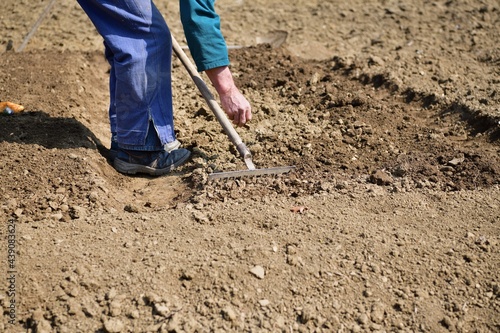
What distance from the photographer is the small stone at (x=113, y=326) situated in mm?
2695

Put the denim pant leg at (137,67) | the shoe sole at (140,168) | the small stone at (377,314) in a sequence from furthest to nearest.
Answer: the shoe sole at (140,168) < the denim pant leg at (137,67) < the small stone at (377,314)

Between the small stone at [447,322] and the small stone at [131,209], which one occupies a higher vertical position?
the small stone at [447,322]

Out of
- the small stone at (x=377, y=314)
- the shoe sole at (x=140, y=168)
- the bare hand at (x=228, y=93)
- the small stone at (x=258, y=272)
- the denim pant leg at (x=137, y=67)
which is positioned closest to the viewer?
the small stone at (x=377, y=314)

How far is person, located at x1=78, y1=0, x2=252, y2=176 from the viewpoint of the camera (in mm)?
3418

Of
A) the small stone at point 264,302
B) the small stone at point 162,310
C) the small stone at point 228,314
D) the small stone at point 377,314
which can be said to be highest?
the small stone at point 377,314

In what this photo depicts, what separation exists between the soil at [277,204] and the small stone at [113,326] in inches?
0.4

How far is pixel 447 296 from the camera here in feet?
9.55

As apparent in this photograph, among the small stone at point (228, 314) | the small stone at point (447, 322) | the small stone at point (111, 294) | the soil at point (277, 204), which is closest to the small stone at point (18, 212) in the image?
the soil at point (277, 204)

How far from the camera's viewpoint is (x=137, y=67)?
12.2ft

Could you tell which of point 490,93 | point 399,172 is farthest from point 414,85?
point 399,172

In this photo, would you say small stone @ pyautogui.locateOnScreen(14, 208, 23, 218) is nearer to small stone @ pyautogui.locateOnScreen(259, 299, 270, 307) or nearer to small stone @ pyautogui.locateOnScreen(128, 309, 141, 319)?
small stone @ pyautogui.locateOnScreen(128, 309, 141, 319)

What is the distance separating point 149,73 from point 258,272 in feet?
4.80

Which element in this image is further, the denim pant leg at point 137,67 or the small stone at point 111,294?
the denim pant leg at point 137,67

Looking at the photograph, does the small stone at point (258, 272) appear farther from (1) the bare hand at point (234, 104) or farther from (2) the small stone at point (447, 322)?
(1) the bare hand at point (234, 104)
